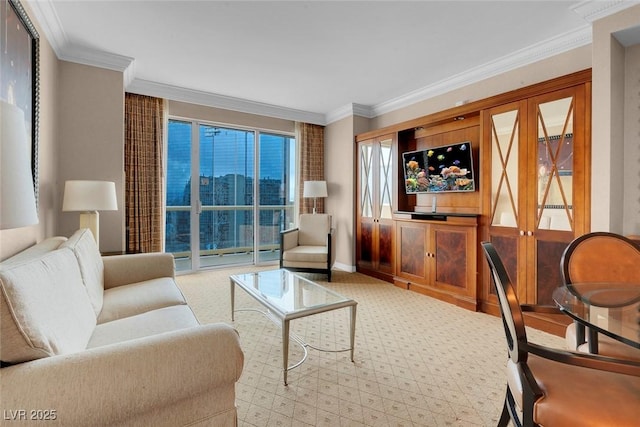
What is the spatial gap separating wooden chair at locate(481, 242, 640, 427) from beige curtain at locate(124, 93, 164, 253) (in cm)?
411

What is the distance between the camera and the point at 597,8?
2.26 metres

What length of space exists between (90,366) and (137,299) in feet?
3.79

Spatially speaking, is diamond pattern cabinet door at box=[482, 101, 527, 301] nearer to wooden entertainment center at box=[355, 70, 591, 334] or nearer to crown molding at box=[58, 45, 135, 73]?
wooden entertainment center at box=[355, 70, 591, 334]

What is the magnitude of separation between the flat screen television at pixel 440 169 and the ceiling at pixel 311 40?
86 centimetres

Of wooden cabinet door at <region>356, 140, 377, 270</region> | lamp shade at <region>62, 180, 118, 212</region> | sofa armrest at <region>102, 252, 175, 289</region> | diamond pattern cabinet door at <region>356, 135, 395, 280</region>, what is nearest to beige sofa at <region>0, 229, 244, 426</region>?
sofa armrest at <region>102, 252, 175, 289</region>

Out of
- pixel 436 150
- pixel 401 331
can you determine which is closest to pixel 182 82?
pixel 436 150

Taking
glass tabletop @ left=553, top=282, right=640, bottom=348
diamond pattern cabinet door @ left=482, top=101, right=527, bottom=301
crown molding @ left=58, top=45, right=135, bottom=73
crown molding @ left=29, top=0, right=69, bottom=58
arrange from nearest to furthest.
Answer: glass tabletop @ left=553, top=282, right=640, bottom=348 < crown molding @ left=29, top=0, right=69, bottom=58 < diamond pattern cabinet door @ left=482, top=101, right=527, bottom=301 < crown molding @ left=58, top=45, right=135, bottom=73

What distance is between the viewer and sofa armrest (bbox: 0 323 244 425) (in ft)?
2.80

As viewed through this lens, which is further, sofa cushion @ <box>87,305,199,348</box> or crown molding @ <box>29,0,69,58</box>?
crown molding @ <box>29,0,69,58</box>

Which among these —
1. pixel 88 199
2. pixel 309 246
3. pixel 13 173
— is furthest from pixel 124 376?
pixel 309 246

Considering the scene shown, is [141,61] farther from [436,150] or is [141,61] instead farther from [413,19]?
[436,150]

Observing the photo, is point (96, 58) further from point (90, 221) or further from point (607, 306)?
point (607, 306)

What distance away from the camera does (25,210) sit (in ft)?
3.06

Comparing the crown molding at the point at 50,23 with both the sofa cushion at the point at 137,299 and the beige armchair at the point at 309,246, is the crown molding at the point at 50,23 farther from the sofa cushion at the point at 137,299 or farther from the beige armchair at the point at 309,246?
the beige armchair at the point at 309,246
